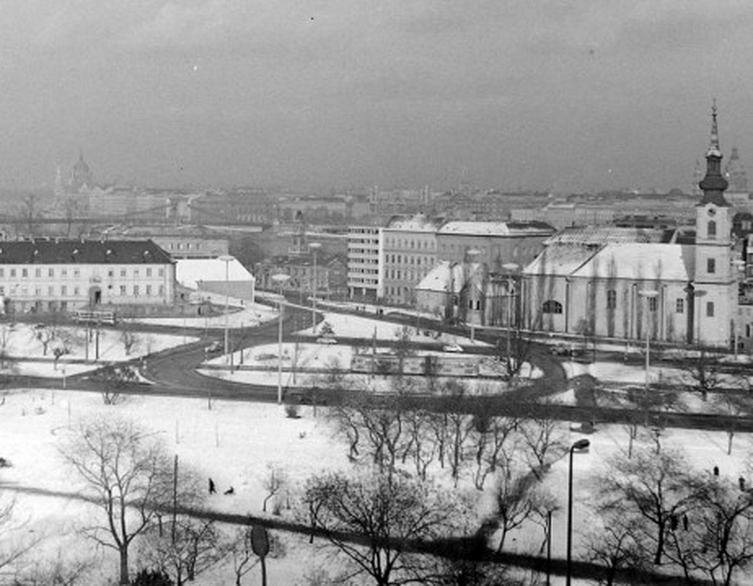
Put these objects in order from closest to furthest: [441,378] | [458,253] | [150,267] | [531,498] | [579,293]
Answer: [531,498] < [441,378] < [579,293] < [150,267] < [458,253]

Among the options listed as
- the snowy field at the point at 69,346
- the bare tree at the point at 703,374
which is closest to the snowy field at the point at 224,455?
the snowy field at the point at 69,346

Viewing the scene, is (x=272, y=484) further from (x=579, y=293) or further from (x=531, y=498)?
(x=579, y=293)

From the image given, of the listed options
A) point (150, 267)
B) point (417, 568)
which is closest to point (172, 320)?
point (150, 267)

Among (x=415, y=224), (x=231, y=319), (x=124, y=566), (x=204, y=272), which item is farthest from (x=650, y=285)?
(x=124, y=566)

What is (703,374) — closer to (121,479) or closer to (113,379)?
(113,379)

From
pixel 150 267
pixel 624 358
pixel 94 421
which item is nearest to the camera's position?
pixel 94 421

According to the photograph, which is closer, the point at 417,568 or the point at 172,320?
the point at 417,568
